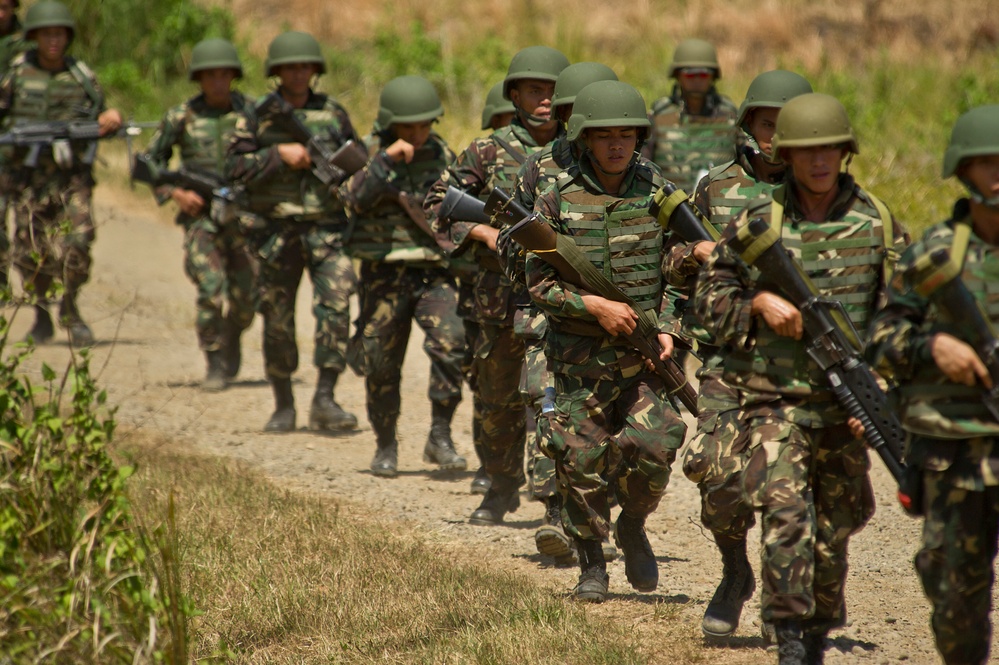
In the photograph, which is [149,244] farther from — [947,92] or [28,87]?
[947,92]

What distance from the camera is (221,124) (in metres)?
10.6

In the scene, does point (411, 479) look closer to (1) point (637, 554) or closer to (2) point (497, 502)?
(2) point (497, 502)

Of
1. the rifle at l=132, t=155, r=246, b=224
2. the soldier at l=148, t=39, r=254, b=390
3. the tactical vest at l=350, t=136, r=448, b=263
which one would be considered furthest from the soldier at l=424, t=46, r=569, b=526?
the soldier at l=148, t=39, r=254, b=390

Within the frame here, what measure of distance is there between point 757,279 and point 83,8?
2054 centimetres

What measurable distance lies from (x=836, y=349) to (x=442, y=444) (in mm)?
4576

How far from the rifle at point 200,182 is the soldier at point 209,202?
5 centimetres

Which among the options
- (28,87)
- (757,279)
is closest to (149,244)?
(28,87)

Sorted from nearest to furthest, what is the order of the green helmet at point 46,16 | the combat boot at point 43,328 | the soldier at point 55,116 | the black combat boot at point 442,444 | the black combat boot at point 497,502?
the black combat boot at point 497,502
the black combat boot at point 442,444
the green helmet at point 46,16
the soldier at point 55,116
the combat boot at point 43,328

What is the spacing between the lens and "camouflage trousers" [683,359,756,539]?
16.0 feet

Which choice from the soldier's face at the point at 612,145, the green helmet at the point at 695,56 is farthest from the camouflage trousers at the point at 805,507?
Result: the green helmet at the point at 695,56

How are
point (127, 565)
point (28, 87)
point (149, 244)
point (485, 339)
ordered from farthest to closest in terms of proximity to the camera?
point (149, 244)
point (28, 87)
point (485, 339)
point (127, 565)

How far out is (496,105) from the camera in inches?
297

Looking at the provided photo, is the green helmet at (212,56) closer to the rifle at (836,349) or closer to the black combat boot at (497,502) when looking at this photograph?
the black combat boot at (497,502)

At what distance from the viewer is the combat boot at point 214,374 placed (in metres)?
11.3
